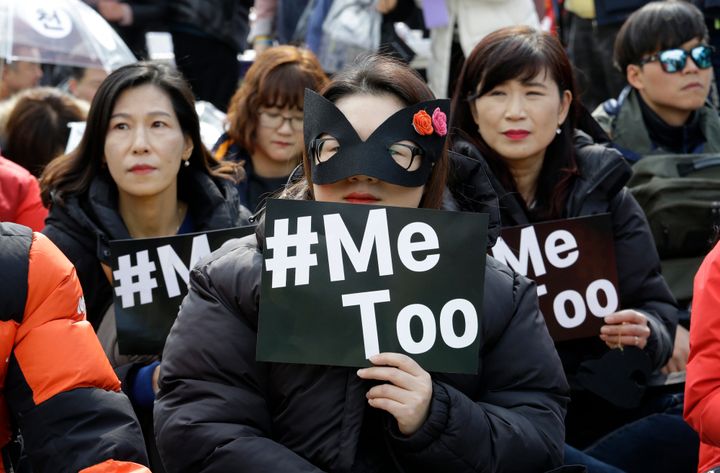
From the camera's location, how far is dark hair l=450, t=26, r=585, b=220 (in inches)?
178

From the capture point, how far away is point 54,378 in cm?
285

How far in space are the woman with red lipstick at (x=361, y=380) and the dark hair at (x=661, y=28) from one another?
2.83 metres

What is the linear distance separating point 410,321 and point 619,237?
1889mm

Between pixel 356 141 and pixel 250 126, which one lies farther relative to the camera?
pixel 250 126

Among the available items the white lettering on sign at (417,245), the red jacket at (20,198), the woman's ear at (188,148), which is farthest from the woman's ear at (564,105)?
the red jacket at (20,198)

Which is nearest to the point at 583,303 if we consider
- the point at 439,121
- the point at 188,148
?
the point at 439,121

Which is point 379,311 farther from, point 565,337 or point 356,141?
point 565,337

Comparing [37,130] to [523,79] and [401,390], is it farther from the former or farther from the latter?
[401,390]

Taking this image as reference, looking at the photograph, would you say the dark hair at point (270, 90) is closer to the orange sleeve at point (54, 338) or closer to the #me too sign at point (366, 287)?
the orange sleeve at point (54, 338)

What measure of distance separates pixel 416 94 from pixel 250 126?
2476mm

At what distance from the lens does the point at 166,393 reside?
291cm

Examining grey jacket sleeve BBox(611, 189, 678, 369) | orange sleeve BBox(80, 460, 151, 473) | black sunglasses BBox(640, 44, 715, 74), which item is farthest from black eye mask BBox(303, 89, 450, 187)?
black sunglasses BBox(640, 44, 715, 74)

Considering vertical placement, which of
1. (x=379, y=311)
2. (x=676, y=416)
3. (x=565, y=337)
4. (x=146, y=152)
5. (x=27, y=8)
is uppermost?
(x=27, y=8)

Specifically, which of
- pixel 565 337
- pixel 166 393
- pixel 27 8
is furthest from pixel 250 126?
pixel 166 393
